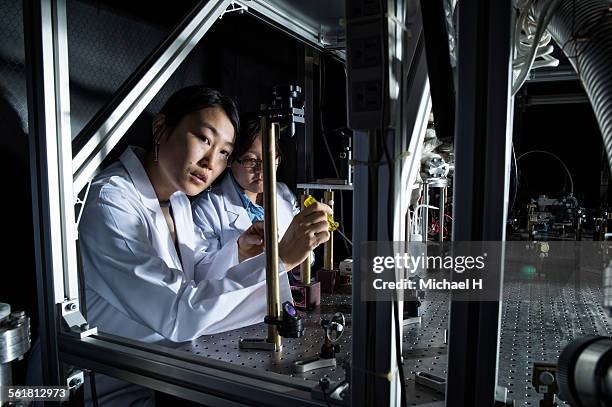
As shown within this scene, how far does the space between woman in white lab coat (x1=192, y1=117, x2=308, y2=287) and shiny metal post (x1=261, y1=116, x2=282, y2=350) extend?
81 centimetres

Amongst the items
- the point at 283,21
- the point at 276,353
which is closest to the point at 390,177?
the point at 276,353

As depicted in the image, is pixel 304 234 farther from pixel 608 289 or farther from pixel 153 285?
pixel 608 289

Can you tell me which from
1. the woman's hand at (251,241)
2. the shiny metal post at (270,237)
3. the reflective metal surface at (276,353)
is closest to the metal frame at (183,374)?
the reflective metal surface at (276,353)

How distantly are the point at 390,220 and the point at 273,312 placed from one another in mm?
450

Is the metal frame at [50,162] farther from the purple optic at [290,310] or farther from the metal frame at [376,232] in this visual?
the metal frame at [376,232]

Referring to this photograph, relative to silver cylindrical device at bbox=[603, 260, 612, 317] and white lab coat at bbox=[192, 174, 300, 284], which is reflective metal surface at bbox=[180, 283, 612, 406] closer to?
silver cylindrical device at bbox=[603, 260, 612, 317]

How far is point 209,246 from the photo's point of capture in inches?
67.5

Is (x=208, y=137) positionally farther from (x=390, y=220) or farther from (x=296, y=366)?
(x=390, y=220)

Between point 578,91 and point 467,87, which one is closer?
point 467,87

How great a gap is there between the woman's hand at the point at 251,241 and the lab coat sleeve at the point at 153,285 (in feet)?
0.95

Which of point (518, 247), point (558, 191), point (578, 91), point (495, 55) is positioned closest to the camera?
point (495, 55)

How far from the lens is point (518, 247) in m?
1.73

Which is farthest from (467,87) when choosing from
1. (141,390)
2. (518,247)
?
(518,247)

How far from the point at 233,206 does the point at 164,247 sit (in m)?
0.78
